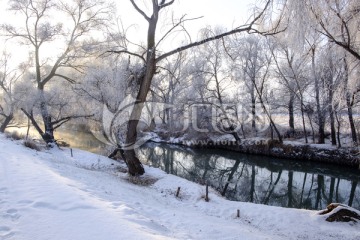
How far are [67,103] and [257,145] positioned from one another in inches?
668

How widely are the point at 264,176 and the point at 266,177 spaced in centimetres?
25

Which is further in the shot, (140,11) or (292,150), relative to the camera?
(292,150)

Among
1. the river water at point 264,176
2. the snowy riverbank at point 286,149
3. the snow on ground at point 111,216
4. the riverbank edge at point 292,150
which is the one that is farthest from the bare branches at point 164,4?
the riverbank edge at point 292,150

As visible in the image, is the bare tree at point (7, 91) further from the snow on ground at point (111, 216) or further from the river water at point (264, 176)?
the snow on ground at point (111, 216)

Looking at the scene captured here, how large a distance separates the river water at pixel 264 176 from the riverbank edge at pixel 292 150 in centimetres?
68

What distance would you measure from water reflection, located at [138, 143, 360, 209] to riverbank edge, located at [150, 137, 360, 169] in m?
0.79

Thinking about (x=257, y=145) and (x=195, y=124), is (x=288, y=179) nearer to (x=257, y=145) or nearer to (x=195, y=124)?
(x=257, y=145)

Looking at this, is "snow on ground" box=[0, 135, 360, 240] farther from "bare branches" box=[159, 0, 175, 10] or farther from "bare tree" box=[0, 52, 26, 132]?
"bare tree" box=[0, 52, 26, 132]

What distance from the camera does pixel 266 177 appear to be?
784 inches

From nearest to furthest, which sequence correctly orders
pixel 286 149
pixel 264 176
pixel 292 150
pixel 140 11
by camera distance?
pixel 140 11, pixel 264 176, pixel 292 150, pixel 286 149

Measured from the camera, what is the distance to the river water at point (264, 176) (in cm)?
1538

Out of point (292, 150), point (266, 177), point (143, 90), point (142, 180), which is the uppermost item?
point (143, 90)

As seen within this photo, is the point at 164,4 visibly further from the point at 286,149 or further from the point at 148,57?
the point at 286,149

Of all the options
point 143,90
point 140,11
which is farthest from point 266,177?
point 140,11
